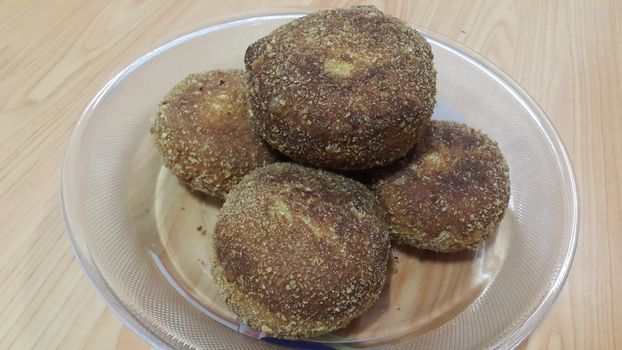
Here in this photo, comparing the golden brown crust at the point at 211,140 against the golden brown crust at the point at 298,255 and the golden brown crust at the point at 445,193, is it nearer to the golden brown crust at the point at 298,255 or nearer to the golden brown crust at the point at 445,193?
the golden brown crust at the point at 298,255

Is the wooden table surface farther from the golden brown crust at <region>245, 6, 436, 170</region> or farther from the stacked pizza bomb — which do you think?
the golden brown crust at <region>245, 6, 436, 170</region>

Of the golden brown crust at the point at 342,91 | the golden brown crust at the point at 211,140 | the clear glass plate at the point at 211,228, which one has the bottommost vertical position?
the clear glass plate at the point at 211,228

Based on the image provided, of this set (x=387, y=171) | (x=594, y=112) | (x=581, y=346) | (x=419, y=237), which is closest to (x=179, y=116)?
(x=387, y=171)

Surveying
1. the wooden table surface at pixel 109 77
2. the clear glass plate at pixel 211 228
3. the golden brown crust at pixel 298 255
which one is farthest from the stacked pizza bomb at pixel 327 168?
the wooden table surface at pixel 109 77

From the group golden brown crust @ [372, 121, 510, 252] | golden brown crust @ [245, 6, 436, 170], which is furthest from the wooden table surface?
golden brown crust @ [245, 6, 436, 170]

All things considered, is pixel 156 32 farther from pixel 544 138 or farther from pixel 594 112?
pixel 594 112

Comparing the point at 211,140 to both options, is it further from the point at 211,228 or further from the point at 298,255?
the point at 298,255

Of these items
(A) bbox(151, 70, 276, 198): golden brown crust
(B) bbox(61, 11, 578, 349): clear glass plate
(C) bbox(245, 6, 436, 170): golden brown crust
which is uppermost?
(C) bbox(245, 6, 436, 170): golden brown crust
